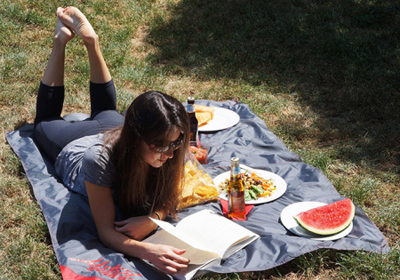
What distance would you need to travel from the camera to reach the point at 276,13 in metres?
9.02

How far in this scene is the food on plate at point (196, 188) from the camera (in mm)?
4121

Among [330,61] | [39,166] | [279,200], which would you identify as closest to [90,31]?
[39,166]

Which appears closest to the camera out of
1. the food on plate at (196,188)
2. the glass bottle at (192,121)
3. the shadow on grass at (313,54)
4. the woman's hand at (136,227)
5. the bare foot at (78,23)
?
the woman's hand at (136,227)

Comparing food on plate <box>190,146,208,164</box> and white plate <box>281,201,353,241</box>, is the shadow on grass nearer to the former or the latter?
white plate <box>281,201,353,241</box>

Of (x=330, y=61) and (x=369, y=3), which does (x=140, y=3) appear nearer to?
(x=330, y=61)

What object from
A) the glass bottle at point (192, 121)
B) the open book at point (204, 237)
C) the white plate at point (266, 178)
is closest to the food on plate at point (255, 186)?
the white plate at point (266, 178)

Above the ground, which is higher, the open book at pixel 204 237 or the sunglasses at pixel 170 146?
the sunglasses at pixel 170 146

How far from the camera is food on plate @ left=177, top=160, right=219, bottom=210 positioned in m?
4.12

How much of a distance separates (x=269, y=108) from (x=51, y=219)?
3533mm

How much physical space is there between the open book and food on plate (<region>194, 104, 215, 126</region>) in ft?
5.83

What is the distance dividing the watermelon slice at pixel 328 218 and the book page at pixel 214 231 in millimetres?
430

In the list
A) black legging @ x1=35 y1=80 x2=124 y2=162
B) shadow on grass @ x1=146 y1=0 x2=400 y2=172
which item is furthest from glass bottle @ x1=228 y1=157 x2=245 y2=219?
shadow on grass @ x1=146 y1=0 x2=400 y2=172

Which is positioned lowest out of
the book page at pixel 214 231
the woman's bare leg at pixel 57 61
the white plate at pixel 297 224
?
the white plate at pixel 297 224

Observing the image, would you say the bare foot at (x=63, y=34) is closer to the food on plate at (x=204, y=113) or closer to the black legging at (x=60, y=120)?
the black legging at (x=60, y=120)
